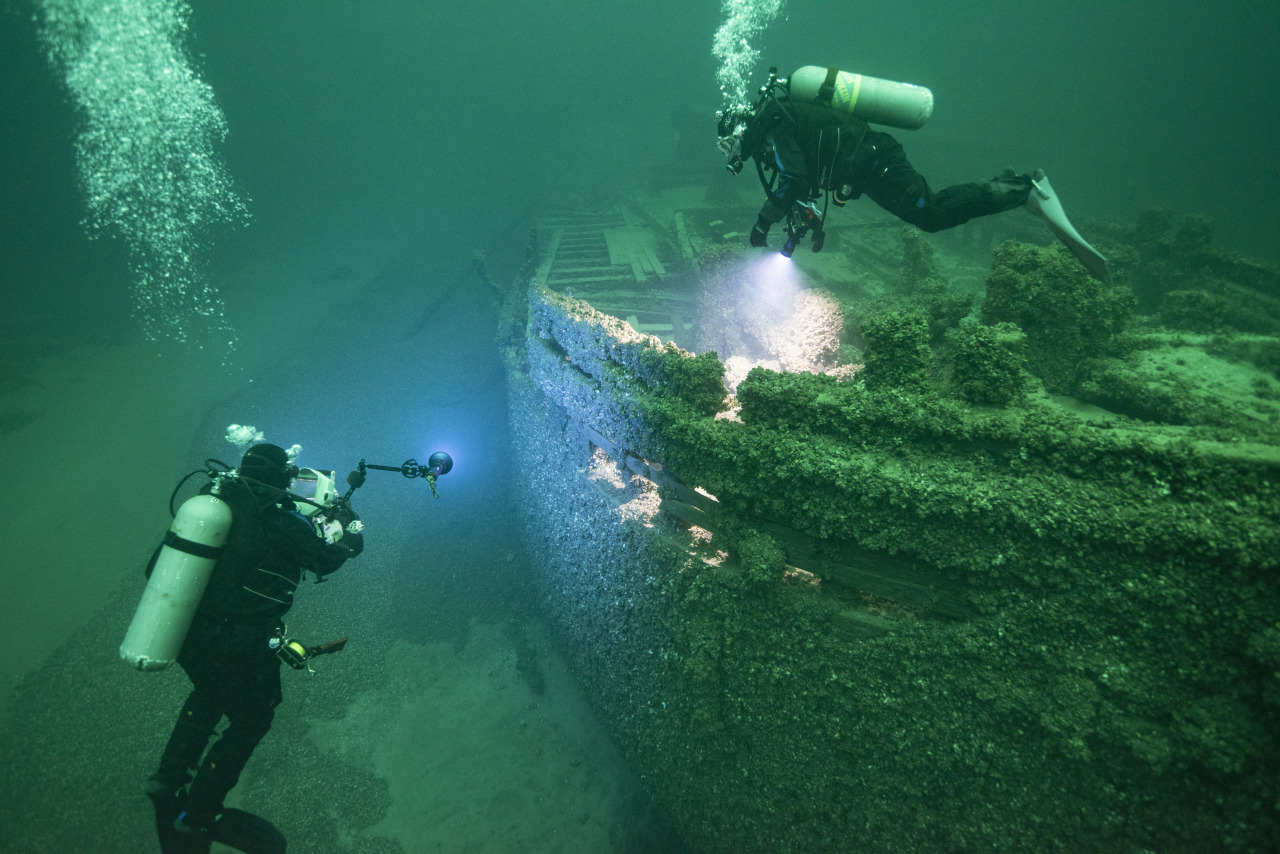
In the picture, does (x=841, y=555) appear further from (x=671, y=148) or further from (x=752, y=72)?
(x=752, y=72)

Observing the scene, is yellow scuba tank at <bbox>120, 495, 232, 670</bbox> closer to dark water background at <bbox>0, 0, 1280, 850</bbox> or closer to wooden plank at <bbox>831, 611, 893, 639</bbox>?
dark water background at <bbox>0, 0, 1280, 850</bbox>

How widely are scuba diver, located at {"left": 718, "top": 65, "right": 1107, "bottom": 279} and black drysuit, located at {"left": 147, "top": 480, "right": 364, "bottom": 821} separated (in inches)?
187

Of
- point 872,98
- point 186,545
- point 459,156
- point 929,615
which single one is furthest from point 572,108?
point 929,615

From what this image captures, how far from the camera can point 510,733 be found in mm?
6168

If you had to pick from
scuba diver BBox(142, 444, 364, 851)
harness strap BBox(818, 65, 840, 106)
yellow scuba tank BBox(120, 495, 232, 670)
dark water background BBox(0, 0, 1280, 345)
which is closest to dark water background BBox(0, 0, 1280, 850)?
dark water background BBox(0, 0, 1280, 345)

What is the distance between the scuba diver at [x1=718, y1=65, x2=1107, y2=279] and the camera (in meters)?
3.95

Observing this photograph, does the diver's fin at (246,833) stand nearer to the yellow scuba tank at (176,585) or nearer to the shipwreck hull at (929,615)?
the yellow scuba tank at (176,585)

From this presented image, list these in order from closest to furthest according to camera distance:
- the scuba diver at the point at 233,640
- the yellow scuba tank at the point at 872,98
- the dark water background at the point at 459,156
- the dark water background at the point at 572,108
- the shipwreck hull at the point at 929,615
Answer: the shipwreck hull at the point at 929,615, the scuba diver at the point at 233,640, the yellow scuba tank at the point at 872,98, the dark water background at the point at 459,156, the dark water background at the point at 572,108

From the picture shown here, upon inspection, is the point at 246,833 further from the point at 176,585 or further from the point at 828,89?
the point at 828,89

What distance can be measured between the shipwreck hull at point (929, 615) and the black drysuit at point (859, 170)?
1711mm

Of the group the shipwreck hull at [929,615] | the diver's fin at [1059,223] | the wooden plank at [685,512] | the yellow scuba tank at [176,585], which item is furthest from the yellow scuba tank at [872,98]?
the yellow scuba tank at [176,585]

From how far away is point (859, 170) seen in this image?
4.07 metres

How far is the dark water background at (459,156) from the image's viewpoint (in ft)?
37.9

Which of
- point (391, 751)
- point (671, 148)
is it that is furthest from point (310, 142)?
point (391, 751)
